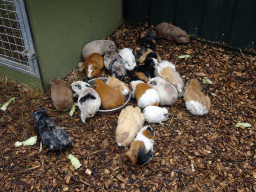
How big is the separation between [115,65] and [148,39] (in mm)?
1269

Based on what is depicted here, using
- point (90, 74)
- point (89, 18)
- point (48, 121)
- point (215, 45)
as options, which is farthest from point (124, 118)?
point (215, 45)

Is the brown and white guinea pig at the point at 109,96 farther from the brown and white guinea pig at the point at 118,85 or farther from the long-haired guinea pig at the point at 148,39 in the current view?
the long-haired guinea pig at the point at 148,39

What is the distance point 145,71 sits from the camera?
14.2ft

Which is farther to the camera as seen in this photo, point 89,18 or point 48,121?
point 89,18

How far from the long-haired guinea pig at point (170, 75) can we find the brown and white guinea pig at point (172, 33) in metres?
1.29

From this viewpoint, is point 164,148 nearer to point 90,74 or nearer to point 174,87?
point 174,87

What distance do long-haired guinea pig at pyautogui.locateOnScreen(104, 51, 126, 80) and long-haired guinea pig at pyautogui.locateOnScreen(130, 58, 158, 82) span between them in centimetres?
22

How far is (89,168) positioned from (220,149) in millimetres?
1959

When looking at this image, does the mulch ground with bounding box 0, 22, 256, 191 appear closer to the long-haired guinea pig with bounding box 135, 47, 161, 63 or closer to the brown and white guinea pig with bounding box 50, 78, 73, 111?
the brown and white guinea pig with bounding box 50, 78, 73, 111

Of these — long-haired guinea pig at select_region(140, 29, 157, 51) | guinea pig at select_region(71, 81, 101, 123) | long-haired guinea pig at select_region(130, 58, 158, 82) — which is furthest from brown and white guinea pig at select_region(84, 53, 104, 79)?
long-haired guinea pig at select_region(140, 29, 157, 51)

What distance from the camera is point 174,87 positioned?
13.4 ft

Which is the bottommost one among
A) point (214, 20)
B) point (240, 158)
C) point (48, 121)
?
point (240, 158)

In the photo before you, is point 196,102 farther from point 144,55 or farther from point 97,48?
point 97,48

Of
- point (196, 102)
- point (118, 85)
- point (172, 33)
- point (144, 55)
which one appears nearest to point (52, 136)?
point (118, 85)
